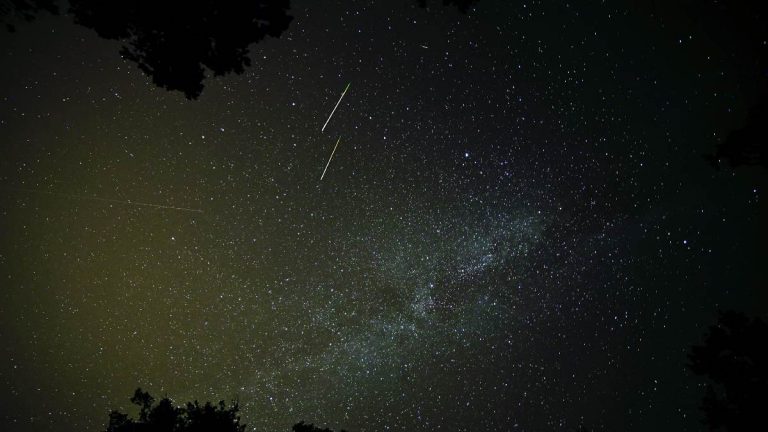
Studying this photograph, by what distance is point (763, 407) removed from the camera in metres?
3.98

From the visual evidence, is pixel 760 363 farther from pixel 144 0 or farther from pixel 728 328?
pixel 144 0

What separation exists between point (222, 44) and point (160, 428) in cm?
725

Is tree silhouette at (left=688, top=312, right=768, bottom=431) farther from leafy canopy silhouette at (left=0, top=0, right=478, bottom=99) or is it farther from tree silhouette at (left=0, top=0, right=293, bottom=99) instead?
tree silhouette at (left=0, top=0, right=293, bottom=99)

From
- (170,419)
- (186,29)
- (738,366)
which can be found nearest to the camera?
(186,29)

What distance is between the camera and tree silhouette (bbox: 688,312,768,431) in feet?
13.2

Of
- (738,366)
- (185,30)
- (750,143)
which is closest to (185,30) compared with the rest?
(185,30)

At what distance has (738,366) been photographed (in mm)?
4148

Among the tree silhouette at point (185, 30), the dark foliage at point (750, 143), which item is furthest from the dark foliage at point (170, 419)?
the dark foliage at point (750, 143)

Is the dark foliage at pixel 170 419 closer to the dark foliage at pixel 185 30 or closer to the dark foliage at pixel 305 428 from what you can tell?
the dark foliage at pixel 305 428

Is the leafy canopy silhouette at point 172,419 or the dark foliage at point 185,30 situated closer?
the dark foliage at point 185,30

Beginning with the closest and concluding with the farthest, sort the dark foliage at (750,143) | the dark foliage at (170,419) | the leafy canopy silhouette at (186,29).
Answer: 1. the leafy canopy silhouette at (186,29)
2. the dark foliage at (750,143)
3. the dark foliage at (170,419)

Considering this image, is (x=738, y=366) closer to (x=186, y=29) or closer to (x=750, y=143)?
(x=750, y=143)

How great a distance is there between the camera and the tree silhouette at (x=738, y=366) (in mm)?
4012

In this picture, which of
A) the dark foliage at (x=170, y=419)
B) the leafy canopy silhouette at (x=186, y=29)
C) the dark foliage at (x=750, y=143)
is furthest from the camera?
the dark foliage at (x=170, y=419)
